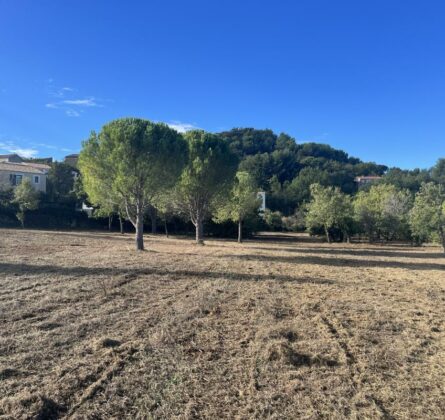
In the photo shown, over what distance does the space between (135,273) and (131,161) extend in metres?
9.75

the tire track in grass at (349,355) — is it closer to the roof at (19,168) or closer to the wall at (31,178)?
the wall at (31,178)

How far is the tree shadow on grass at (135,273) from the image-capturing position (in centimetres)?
1166

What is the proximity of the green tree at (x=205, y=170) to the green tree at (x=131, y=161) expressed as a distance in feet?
19.8

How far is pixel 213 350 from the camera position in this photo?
5512mm

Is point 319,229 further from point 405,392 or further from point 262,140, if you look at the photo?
point 262,140

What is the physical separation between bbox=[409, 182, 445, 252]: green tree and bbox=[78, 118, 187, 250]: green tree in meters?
19.3

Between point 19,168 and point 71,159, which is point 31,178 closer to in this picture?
point 19,168

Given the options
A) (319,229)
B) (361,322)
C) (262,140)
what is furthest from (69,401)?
(262,140)

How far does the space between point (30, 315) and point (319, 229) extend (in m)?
40.6

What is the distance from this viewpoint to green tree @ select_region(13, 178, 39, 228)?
40.6 meters

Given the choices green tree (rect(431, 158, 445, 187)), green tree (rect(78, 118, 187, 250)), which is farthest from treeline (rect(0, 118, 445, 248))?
green tree (rect(431, 158, 445, 187))

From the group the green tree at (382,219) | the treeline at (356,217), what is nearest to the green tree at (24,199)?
the treeline at (356,217)

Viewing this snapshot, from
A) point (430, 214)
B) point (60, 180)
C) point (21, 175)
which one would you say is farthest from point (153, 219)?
point (430, 214)

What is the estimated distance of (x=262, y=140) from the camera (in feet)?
404
